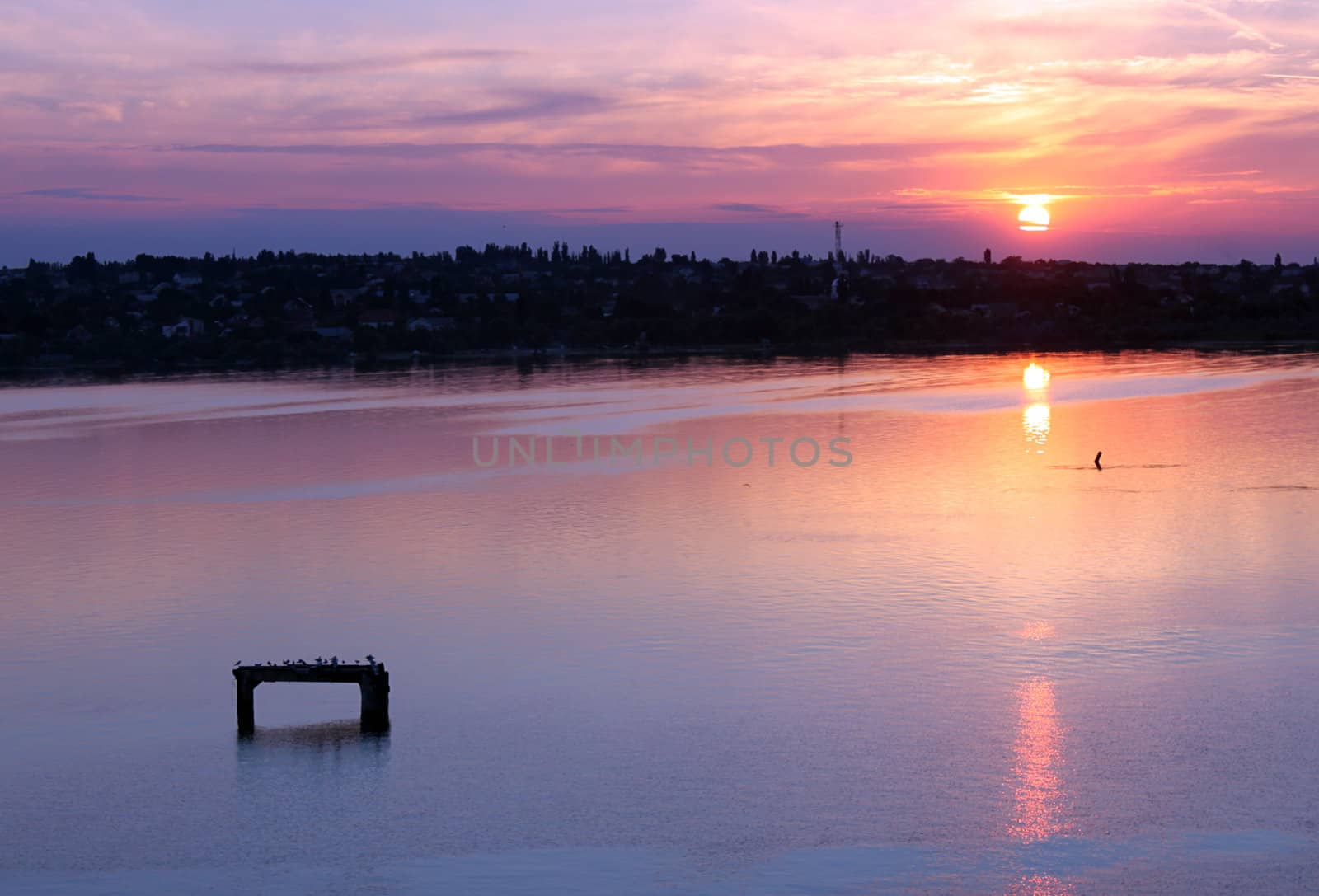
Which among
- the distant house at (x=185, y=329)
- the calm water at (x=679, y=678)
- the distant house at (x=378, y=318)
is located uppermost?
the distant house at (x=378, y=318)

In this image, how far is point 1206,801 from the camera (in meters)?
11.8

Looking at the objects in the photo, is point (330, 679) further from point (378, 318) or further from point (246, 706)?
point (378, 318)

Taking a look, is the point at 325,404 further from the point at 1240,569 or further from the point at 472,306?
the point at 472,306

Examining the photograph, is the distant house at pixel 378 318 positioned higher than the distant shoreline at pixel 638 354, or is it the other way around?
the distant house at pixel 378 318

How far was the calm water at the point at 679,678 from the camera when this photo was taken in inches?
439

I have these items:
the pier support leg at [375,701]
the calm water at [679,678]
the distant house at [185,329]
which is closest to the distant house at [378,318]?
the distant house at [185,329]

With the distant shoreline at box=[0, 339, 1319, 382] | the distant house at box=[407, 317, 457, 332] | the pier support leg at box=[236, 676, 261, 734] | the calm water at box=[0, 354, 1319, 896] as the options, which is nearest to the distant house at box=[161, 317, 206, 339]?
the distant shoreline at box=[0, 339, 1319, 382]

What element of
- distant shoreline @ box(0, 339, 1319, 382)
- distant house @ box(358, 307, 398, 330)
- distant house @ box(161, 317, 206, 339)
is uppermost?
distant house @ box(358, 307, 398, 330)

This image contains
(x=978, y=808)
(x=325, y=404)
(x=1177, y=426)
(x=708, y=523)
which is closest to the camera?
(x=978, y=808)

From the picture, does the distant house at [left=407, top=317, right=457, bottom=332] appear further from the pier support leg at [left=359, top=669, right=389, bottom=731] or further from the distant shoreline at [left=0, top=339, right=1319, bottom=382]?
the pier support leg at [left=359, top=669, right=389, bottom=731]

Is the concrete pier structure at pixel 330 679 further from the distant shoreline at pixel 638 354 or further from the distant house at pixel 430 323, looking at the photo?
the distant house at pixel 430 323

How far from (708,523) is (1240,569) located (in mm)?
9276

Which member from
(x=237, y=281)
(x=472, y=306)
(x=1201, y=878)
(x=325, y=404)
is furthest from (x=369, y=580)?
(x=237, y=281)

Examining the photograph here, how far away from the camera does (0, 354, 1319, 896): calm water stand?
11156mm
